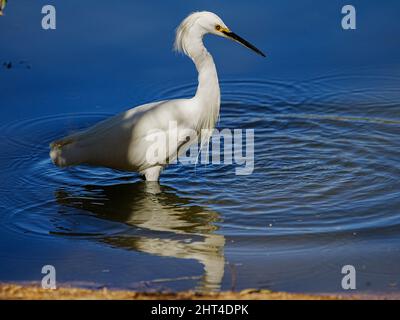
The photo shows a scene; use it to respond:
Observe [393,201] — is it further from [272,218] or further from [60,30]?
[60,30]

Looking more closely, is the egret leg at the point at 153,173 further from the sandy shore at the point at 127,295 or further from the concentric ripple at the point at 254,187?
the sandy shore at the point at 127,295

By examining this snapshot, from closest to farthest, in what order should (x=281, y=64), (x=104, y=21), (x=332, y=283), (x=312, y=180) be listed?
1. (x=332, y=283)
2. (x=312, y=180)
3. (x=281, y=64)
4. (x=104, y=21)

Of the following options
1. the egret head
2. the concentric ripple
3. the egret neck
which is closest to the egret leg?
the concentric ripple

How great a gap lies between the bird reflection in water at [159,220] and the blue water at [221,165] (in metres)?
0.02

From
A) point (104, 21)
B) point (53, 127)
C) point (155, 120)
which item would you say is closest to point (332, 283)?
point (155, 120)

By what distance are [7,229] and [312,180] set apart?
3.23 m

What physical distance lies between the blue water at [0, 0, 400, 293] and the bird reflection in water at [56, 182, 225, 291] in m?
0.02

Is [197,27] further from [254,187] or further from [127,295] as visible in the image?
[127,295]

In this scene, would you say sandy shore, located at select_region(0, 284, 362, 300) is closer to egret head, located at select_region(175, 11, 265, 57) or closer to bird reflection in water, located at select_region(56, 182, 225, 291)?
bird reflection in water, located at select_region(56, 182, 225, 291)

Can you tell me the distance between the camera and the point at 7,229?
7895mm

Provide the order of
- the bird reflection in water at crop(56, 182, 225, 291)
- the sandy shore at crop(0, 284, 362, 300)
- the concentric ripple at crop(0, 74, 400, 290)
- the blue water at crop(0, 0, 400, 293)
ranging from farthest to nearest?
the concentric ripple at crop(0, 74, 400, 290) < the bird reflection in water at crop(56, 182, 225, 291) < the blue water at crop(0, 0, 400, 293) < the sandy shore at crop(0, 284, 362, 300)

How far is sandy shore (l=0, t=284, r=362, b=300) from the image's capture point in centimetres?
576

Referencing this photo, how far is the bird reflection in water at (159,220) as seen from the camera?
7.22 meters

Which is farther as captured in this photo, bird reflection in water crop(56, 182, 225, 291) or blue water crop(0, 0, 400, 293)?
bird reflection in water crop(56, 182, 225, 291)
